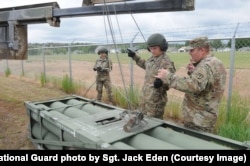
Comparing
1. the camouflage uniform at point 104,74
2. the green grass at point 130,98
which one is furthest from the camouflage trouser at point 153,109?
the camouflage uniform at point 104,74

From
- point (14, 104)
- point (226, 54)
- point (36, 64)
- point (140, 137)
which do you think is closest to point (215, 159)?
point (140, 137)

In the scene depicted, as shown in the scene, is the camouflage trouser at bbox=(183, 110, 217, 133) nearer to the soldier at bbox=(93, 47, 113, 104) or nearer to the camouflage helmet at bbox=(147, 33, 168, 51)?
the camouflage helmet at bbox=(147, 33, 168, 51)

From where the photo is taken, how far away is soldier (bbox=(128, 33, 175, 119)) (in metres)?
4.12

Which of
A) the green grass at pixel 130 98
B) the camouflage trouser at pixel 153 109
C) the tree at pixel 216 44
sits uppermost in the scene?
the tree at pixel 216 44

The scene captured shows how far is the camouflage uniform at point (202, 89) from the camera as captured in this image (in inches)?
121

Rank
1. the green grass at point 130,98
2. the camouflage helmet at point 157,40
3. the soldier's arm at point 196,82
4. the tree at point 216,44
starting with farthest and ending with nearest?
the green grass at point 130,98
the tree at point 216,44
the camouflage helmet at point 157,40
the soldier's arm at point 196,82

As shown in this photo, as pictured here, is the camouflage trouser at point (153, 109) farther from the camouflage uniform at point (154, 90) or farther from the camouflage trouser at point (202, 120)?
the camouflage trouser at point (202, 120)

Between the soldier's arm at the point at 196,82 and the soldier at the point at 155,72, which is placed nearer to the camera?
the soldier's arm at the point at 196,82

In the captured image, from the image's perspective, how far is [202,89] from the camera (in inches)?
121

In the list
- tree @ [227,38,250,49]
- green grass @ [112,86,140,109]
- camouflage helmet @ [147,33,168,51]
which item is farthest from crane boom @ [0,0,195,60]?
tree @ [227,38,250,49]

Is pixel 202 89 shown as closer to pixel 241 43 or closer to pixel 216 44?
pixel 241 43

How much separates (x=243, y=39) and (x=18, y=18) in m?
4.64

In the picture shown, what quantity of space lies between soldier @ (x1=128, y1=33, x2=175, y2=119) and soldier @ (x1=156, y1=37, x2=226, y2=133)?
2.35 ft

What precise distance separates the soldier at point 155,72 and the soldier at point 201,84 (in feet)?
2.35
